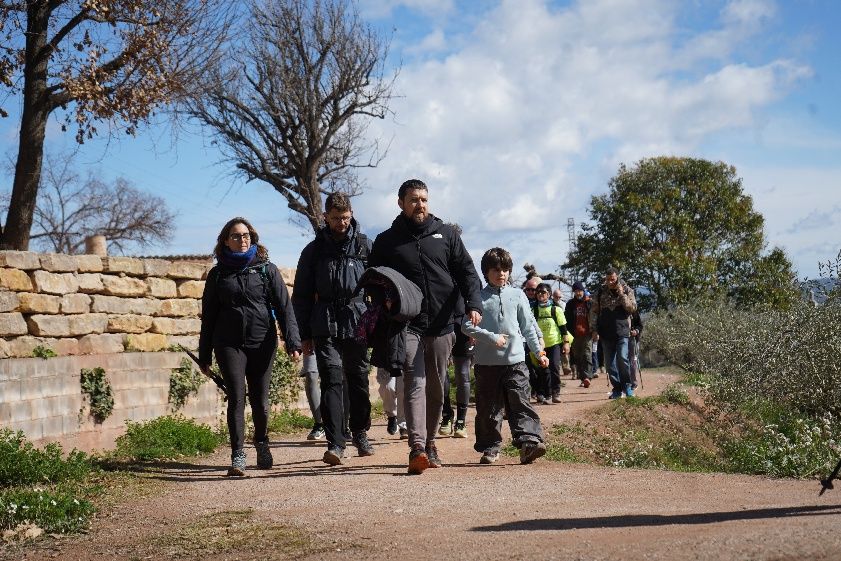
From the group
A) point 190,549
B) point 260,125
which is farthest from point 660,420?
point 260,125

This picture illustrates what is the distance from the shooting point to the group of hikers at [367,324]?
810 centimetres

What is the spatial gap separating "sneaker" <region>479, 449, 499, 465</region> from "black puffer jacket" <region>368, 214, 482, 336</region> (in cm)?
117

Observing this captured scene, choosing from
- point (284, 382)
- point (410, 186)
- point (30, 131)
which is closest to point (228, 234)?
point (410, 186)

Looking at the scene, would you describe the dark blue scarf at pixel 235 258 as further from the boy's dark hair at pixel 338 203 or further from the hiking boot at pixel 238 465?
the hiking boot at pixel 238 465

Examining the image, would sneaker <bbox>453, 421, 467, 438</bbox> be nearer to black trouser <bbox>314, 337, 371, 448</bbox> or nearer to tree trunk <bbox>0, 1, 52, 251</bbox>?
black trouser <bbox>314, 337, 371, 448</bbox>

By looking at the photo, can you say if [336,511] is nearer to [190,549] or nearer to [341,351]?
[190,549]

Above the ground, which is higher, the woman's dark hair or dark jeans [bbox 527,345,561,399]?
the woman's dark hair

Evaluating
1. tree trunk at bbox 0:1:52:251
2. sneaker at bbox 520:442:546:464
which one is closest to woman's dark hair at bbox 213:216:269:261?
sneaker at bbox 520:442:546:464

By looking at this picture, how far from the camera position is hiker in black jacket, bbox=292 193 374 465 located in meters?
8.59

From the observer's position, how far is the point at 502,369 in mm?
8750

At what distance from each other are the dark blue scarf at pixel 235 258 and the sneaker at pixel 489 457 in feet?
7.87

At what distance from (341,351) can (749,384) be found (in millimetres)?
6097

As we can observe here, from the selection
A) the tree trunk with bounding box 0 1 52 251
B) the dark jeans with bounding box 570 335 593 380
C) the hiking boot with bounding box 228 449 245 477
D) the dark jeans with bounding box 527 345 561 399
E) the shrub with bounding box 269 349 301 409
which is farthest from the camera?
the dark jeans with bounding box 570 335 593 380

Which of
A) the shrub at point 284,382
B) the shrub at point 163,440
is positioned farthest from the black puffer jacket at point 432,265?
the shrub at point 284,382
